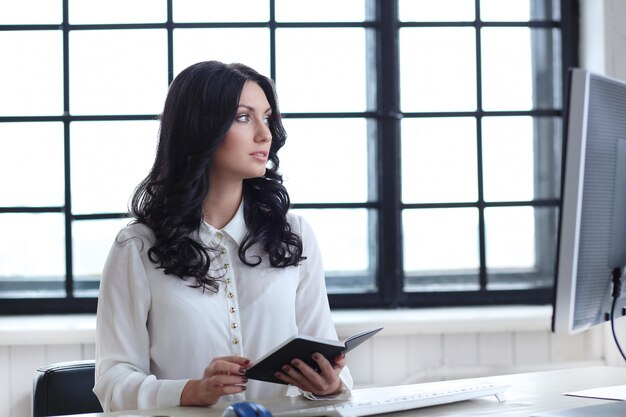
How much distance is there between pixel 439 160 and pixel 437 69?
0.38 metres

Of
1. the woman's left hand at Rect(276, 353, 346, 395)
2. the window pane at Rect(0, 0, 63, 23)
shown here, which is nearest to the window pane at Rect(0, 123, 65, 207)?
the window pane at Rect(0, 0, 63, 23)

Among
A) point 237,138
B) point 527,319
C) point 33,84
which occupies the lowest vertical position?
point 527,319

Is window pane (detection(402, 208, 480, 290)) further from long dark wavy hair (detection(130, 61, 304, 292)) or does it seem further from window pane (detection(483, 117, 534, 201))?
long dark wavy hair (detection(130, 61, 304, 292))

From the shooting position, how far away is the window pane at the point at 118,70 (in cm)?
312

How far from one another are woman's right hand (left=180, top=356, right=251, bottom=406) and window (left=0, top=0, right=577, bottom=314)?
1.61m

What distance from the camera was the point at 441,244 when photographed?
3.26 metres

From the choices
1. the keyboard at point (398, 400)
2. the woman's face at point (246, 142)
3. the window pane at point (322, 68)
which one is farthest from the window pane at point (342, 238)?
the keyboard at point (398, 400)

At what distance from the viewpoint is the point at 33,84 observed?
3.12 meters

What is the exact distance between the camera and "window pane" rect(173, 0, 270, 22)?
10.3 feet

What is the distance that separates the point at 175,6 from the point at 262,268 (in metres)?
Result: 1.54

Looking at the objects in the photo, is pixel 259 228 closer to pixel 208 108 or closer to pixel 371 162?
pixel 208 108

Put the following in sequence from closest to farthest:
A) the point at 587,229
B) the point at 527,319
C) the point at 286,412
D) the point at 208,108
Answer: the point at 587,229 → the point at 286,412 → the point at 208,108 → the point at 527,319

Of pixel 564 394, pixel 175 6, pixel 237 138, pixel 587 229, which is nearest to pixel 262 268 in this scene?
pixel 237 138

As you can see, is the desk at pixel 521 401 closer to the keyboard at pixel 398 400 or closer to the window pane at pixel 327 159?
the keyboard at pixel 398 400
